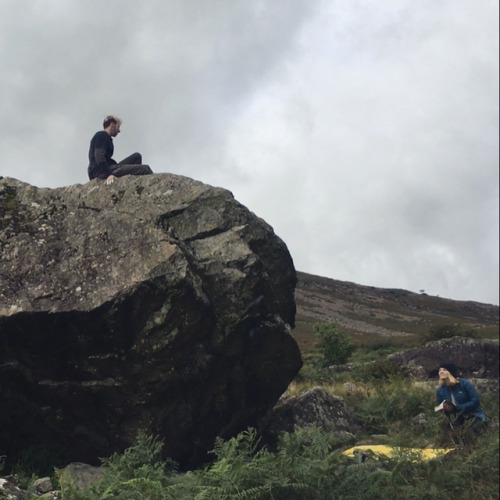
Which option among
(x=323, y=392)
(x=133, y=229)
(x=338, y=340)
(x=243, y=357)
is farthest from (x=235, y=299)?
(x=338, y=340)

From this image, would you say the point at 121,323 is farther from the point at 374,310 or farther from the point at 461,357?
the point at 374,310

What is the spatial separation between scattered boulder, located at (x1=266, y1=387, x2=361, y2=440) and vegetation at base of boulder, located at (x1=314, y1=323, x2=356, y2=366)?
23591 mm

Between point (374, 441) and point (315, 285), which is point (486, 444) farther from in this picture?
point (315, 285)

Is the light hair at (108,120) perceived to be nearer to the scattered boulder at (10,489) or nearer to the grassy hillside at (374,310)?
the scattered boulder at (10,489)

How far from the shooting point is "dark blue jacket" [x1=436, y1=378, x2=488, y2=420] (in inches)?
392

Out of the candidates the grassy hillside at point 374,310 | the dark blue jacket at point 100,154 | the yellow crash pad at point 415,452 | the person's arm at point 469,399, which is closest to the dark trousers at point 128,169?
the dark blue jacket at point 100,154

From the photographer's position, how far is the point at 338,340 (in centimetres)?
3684

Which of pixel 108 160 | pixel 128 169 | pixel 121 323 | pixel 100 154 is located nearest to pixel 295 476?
pixel 121 323

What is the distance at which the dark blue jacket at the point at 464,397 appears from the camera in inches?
392

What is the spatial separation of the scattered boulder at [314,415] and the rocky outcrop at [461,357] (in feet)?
32.3

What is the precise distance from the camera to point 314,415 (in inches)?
450

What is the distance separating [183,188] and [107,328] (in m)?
2.91

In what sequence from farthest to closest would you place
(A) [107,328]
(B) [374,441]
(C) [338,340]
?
(C) [338,340] → (B) [374,441] → (A) [107,328]

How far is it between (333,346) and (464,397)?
87.9 ft
